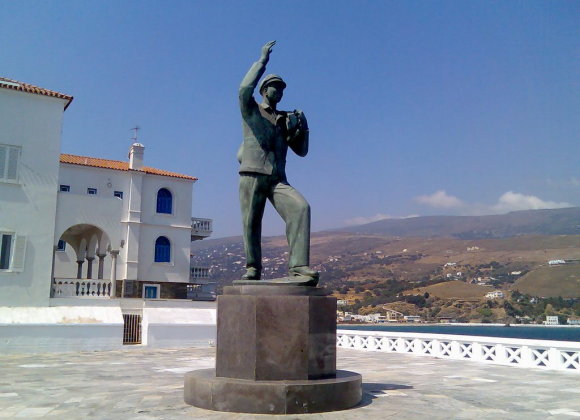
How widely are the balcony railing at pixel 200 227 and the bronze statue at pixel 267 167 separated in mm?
26505

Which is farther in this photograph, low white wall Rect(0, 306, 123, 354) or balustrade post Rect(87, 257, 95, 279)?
balustrade post Rect(87, 257, 95, 279)

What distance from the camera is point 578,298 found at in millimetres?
102875

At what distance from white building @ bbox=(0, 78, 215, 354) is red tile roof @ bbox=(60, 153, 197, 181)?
22 centimetres

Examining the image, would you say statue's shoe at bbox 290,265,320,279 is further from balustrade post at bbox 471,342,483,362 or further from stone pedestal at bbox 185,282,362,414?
balustrade post at bbox 471,342,483,362

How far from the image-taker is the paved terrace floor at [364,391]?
667cm

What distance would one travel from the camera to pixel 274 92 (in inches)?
316

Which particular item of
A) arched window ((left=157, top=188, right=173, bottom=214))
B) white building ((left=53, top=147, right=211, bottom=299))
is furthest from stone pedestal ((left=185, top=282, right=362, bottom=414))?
arched window ((left=157, top=188, right=173, bottom=214))

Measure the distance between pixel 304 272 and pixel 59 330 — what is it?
12963 mm

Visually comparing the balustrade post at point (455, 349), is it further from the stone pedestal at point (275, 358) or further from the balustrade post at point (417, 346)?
the stone pedestal at point (275, 358)

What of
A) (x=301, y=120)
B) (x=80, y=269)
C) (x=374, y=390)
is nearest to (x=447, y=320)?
(x=80, y=269)

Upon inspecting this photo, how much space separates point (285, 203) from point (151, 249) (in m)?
24.8

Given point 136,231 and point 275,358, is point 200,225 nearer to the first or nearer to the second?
point 136,231

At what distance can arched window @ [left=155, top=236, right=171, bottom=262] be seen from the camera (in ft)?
103

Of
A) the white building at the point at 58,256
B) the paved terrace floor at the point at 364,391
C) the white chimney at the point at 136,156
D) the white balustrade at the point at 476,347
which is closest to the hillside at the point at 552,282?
the white chimney at the point at 136,156
